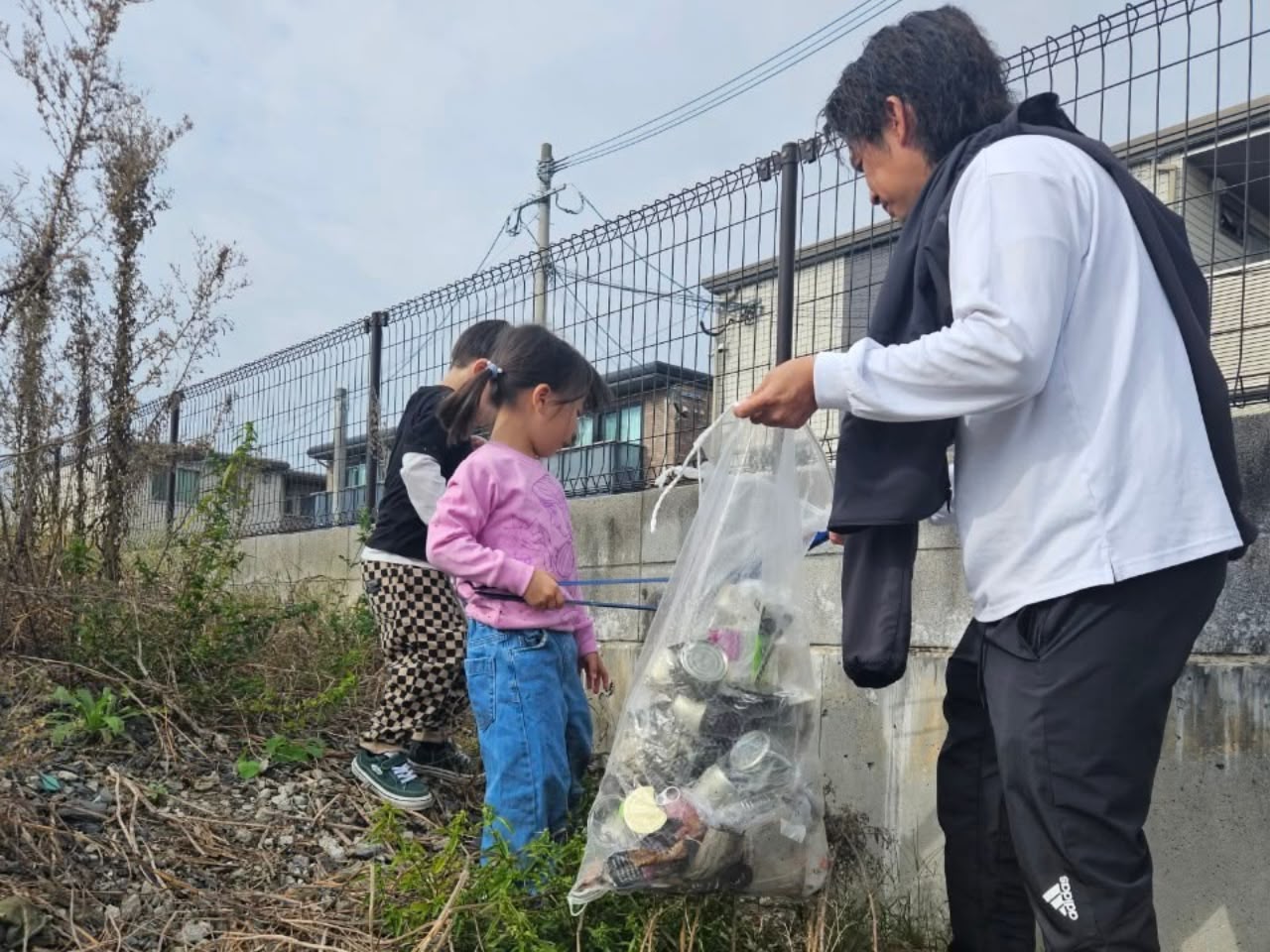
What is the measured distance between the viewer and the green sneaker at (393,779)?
3.30 m

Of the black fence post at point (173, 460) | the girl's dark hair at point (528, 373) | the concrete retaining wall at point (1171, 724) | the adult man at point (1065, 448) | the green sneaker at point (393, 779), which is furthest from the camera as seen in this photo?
the black fence post at point (173, 460)

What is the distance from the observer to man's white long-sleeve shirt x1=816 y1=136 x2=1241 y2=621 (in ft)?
5.07

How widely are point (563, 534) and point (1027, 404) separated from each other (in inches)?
57.4

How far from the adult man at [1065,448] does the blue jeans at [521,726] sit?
1.07 m

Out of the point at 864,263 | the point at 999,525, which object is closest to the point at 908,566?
the point at 999,525

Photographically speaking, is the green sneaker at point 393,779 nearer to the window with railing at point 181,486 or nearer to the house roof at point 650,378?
the house roof at point 650,378

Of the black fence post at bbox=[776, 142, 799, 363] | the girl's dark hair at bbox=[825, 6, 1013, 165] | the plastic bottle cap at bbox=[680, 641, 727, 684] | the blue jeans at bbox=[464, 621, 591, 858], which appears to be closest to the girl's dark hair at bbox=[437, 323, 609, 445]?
the blue jeans at bbox=[464, 621, 591, 858]

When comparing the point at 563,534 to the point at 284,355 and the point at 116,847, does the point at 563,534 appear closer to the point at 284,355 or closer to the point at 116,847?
the point at 116,847

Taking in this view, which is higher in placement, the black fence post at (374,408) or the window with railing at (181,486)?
the black fence post at (374,408)

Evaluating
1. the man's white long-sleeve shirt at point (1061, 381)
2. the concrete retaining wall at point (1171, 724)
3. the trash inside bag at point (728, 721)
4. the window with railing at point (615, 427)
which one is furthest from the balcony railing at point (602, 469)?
the man's white long-sleeve shirt at point (1061, 381)

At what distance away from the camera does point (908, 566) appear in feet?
5.93

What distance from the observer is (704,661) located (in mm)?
2096

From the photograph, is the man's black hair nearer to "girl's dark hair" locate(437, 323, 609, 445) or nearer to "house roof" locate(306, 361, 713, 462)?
"house roof" locate(306, 361, 713, 462)

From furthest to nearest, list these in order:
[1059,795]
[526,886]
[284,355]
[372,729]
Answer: [284,355] < [372,729] < [526,886] < [1059,795]
